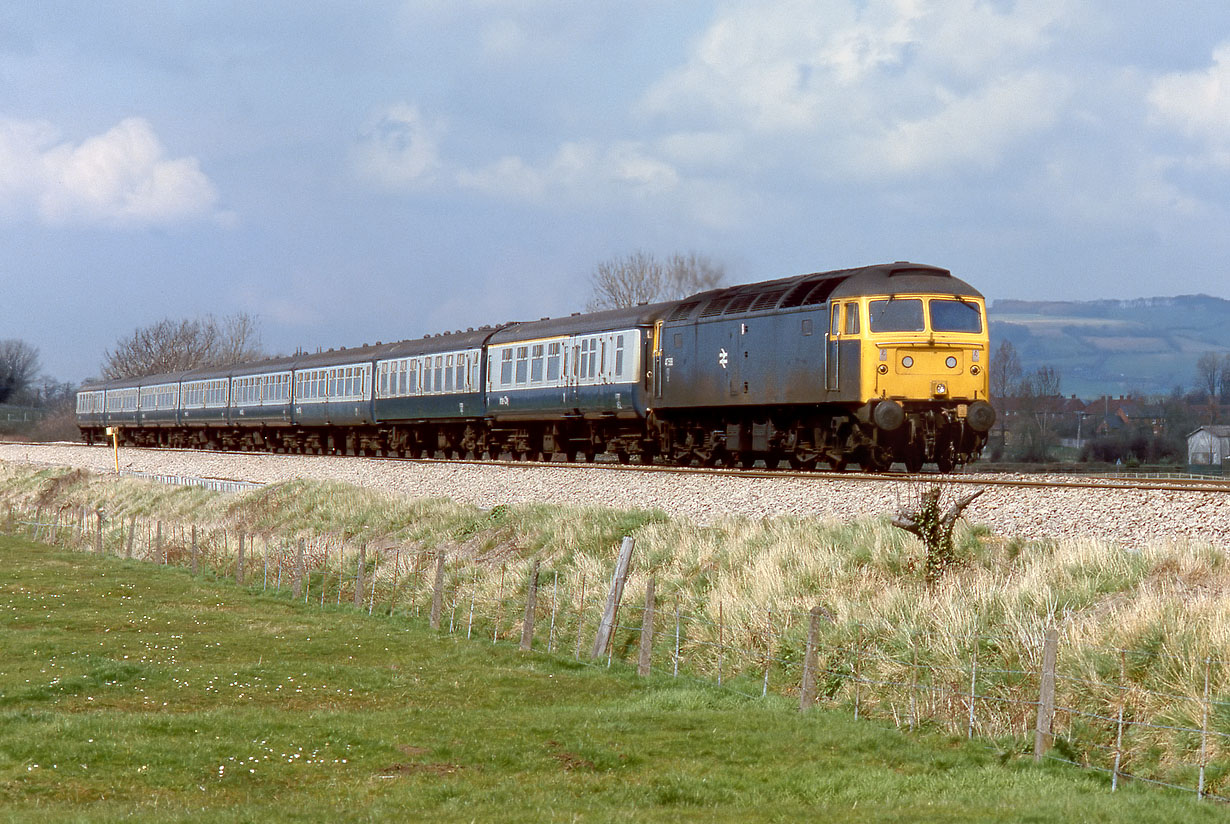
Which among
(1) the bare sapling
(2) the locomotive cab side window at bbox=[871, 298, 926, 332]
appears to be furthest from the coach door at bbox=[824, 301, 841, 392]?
(1) the bare sapling

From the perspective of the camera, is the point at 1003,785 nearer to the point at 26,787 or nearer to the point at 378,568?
the point at 26,787

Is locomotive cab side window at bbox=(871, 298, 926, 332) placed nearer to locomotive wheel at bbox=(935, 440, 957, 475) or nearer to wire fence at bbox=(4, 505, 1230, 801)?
locomotive wheel at bbox=(935, 440, 957, 475)

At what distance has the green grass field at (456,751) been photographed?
11.1 m

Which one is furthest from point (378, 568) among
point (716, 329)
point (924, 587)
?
point (924, 587)

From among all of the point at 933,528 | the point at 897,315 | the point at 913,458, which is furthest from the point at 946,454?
the point at 933,528

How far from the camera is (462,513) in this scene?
3259 cm

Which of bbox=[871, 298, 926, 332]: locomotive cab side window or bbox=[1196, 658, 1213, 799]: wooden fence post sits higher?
bbox=[871, 298, 926, 332]: locomotive cab side window

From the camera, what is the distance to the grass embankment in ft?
43.3

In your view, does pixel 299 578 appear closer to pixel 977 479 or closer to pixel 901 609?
pixel 977 479

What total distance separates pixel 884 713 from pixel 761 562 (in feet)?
19.4

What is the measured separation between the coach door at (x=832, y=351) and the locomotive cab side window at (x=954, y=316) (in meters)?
1.80

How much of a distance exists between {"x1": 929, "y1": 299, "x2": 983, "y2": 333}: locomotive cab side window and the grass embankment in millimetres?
6321

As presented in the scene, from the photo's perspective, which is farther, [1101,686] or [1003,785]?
[1101,686]

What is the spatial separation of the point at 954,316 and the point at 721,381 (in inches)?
223
